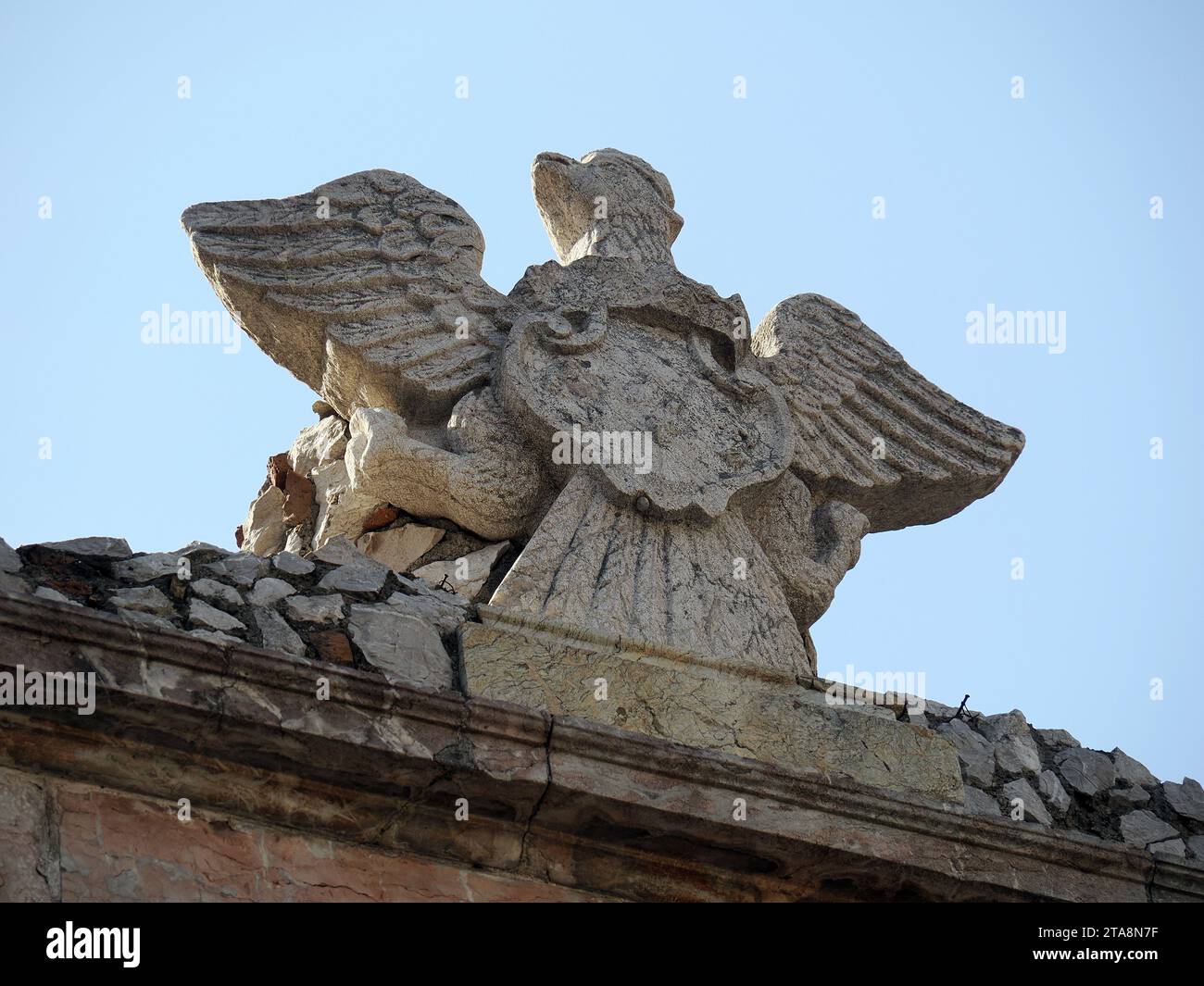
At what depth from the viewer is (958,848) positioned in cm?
448

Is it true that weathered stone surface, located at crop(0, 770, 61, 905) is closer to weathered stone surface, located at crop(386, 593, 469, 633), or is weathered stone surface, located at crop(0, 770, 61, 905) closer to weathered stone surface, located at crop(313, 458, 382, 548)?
weathered stone surface, located at crop(386, 593, 469, 633)

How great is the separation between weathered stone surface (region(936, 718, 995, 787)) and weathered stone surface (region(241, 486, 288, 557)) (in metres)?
2.40

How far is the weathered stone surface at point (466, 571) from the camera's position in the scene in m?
5.45

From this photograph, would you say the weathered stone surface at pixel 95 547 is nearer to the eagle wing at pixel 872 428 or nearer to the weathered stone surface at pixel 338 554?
the weathered stone surface at pixel 338 554

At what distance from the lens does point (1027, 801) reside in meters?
5.06

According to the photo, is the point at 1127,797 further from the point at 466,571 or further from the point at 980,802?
the point at 466,571

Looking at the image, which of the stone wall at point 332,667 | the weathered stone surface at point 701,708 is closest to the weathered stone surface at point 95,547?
the stone wall at point 332,667

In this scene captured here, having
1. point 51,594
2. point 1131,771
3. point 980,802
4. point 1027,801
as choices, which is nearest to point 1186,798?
point 1131,771

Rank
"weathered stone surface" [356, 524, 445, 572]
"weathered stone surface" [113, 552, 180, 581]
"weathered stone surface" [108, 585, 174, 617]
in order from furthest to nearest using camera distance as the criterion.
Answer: "weathered stone surface" [356, 524, 445, 572] → "weathered stone surface" [113, 552, 180, 581] → "weathered stone surface" [108, 585, 174, 617]

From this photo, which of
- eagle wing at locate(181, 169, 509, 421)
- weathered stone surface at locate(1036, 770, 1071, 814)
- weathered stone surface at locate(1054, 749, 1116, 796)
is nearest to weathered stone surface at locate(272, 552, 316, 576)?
eagle wing at locate(181, 169, 509, 421)

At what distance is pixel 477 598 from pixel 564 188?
245 cm

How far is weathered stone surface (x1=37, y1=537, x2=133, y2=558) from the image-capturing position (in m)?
4.37

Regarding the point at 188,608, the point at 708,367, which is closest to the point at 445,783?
the point at 188,608
